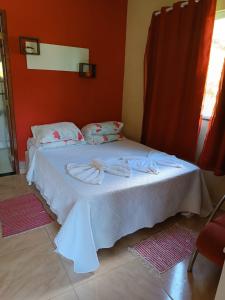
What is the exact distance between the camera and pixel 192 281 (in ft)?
5.00

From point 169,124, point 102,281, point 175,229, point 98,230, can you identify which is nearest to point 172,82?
point 169,124

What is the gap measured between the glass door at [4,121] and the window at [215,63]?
2.31 meters

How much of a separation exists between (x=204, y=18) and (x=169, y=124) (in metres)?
1.12

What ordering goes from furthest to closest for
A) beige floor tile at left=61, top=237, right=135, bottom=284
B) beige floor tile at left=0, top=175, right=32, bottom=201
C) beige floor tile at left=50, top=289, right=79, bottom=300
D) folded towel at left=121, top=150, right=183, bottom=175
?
beige floor tile at left=0, top=175, right=32, bottom=201 → folded towel at left=121, top=150, right=183, bottom=175 → beige floor tile at left=61, top=237, right=135, bottom=284 → beige floor tile at left=50, top=289, right=79, bottom=300

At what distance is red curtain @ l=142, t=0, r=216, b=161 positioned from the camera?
2211 millimetres

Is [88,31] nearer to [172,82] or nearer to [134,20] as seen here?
[134,20]

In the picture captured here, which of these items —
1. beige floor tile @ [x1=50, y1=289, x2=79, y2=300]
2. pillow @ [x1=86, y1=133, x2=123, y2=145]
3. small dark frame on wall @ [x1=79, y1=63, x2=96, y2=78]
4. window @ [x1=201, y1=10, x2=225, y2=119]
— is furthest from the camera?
small dark frame on wall @ [x1=79, y1=63, x2=96, y2=78]

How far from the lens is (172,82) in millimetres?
2561

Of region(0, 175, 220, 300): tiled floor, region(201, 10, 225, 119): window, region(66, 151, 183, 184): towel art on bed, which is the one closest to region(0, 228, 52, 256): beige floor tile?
region(0, 175, 220, 300): tiled floor

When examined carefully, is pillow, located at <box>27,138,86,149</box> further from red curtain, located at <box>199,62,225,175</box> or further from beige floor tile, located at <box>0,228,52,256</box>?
red curtain, located at <box>199,62,225,175</box>

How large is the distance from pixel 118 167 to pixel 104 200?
0.49m

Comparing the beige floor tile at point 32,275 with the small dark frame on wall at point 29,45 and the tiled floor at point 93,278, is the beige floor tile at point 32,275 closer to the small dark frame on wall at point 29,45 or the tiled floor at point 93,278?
the tiled floor at point 93,278

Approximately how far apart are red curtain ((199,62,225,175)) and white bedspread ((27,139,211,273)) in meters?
0.19

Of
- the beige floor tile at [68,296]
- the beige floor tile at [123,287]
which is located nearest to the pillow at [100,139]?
the beige floor tile at [123,287]
